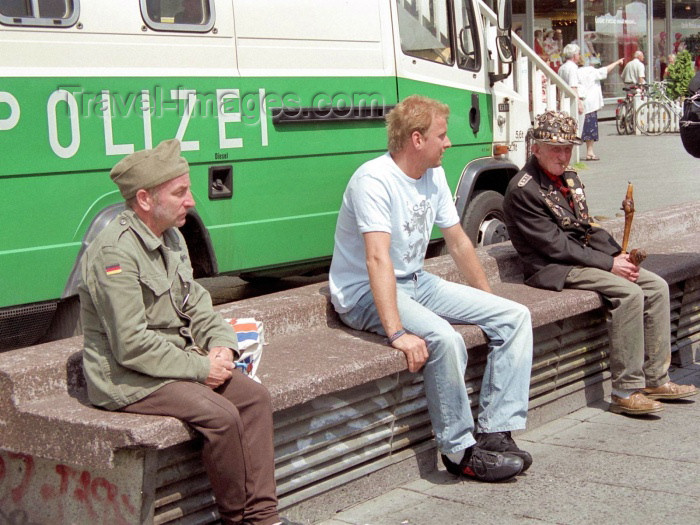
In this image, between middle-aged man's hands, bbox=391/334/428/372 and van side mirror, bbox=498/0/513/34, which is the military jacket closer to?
middle-aged man's hands, bbox=391/334/428/372

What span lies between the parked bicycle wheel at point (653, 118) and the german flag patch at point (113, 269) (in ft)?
64.6

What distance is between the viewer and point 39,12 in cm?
521

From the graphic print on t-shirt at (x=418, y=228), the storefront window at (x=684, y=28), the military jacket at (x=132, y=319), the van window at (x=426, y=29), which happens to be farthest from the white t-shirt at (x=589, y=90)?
the military jacket at (x=132, y=319)

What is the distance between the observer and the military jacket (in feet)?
11.2

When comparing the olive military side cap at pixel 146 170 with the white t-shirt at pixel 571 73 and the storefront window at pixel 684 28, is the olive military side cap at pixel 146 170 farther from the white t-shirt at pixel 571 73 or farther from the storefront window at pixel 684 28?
the storefront window at pixel 684 28

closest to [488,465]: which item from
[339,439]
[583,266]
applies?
[339,439]

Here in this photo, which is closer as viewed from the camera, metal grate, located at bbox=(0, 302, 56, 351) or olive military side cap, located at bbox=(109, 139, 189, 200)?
olive military side cap, located at bbox=(109, 139, 189, 200)

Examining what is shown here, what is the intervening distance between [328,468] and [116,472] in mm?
890

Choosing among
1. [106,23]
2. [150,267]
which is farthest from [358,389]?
[106,23]

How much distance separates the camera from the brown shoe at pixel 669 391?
545 cm

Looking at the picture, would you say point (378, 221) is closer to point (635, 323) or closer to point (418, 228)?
point (418, 228)

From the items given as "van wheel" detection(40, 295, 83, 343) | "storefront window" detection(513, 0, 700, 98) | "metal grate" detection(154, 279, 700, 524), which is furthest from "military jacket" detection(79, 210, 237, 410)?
"storefront window" detection(513, 0, 700, 98)

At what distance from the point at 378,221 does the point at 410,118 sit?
506mm

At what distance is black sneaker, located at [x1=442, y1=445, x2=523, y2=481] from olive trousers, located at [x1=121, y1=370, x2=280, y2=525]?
3.48ft
